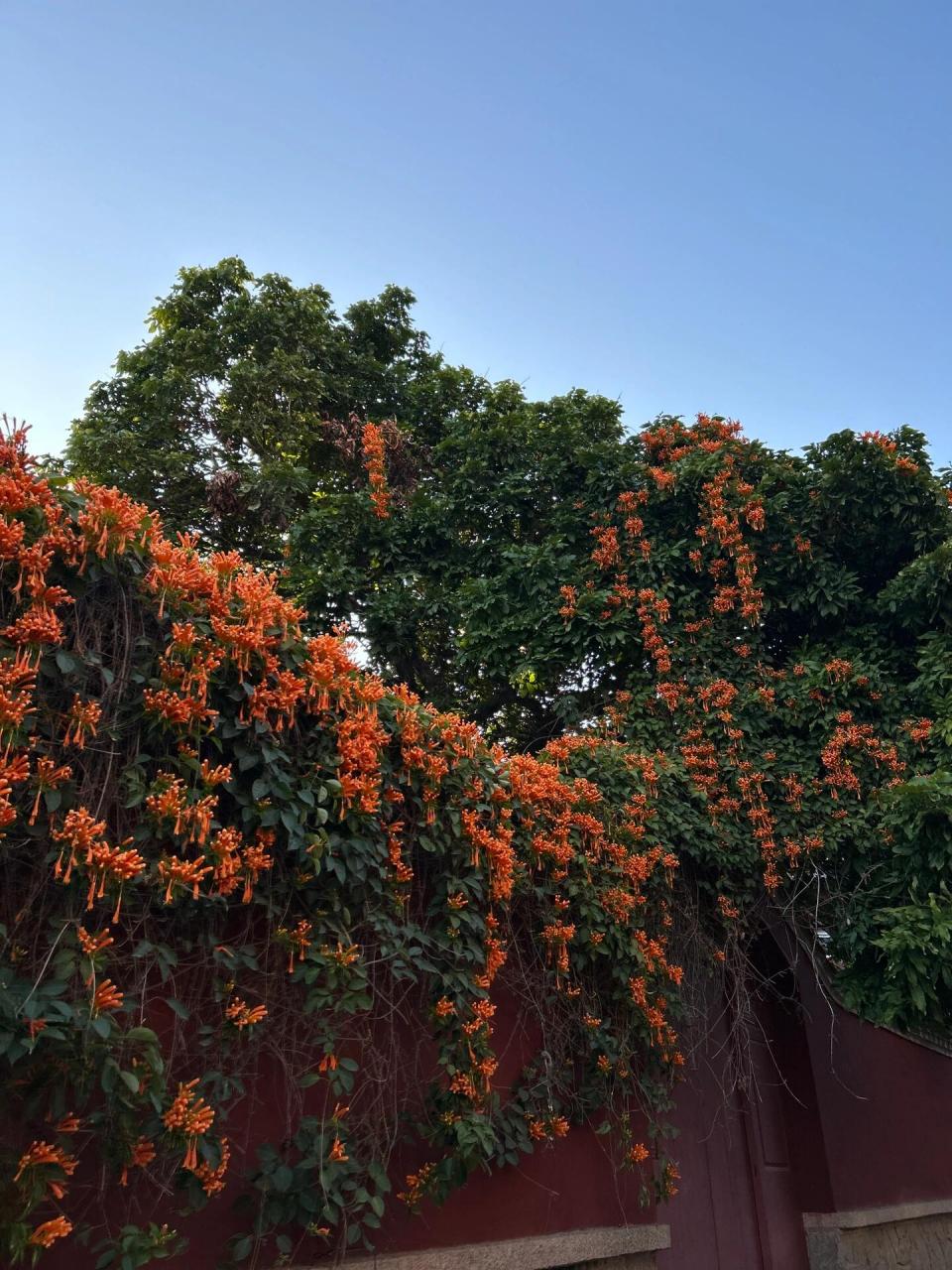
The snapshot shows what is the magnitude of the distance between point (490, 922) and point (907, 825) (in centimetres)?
300

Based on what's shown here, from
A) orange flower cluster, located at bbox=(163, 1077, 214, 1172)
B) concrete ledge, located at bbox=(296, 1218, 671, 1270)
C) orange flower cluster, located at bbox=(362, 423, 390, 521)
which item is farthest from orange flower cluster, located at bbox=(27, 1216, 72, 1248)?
orange flower cluster, located at bbox=(362, 423, 390, 521)

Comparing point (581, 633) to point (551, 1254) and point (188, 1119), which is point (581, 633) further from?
point (188, 1119)

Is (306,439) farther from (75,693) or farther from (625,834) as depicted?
(75,693)

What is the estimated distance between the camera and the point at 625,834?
18.5 feet

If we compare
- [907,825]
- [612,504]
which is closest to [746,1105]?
[907,825]

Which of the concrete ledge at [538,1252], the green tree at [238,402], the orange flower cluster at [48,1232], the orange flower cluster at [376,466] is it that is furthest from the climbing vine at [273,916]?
the green tree at [238,402]

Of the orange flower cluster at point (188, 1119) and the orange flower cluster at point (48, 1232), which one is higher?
the orange flower cluster at point (188, 1119)

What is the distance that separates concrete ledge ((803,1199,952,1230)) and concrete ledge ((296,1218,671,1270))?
2.48 m

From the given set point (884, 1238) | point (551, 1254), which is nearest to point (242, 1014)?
point (551, 1254)

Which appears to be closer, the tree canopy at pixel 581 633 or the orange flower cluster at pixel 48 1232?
the orange flower cluster at pixel 48 1232

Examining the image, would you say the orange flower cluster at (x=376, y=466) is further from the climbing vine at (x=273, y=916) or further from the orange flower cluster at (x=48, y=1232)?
the orange flower cluster at (x=48, y=1232)

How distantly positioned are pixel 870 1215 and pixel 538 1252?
4.63m

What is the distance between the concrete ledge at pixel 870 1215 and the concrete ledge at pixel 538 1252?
Answer: 2.48m

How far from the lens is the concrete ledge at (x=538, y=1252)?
4.11 metres
